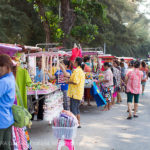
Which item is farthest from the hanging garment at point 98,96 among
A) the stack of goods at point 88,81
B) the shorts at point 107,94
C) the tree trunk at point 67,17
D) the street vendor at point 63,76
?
the tree trunk at point 67,17

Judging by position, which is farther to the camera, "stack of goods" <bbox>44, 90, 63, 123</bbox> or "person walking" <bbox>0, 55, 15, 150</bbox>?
"stack of goods" <bbox>44, 90, 63, 123</bbox>

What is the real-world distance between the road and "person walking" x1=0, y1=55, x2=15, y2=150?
2010mm

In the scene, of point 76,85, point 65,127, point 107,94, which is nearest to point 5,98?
point 65,127

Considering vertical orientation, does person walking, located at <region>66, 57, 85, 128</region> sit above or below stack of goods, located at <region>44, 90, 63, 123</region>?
above

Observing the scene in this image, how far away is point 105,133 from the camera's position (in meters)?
7.06

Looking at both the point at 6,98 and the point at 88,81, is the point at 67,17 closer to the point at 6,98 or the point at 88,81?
the point at 88,81

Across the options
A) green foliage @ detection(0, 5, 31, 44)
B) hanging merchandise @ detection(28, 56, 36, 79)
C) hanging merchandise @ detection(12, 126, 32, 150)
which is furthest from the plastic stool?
green foliage @ detection(0, 5, 31, 44)

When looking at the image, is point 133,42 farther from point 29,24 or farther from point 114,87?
point 114,87

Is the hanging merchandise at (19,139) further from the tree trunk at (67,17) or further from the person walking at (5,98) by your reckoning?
the tree trunk at (67,17)

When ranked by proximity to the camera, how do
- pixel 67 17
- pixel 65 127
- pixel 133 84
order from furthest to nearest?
pixel 67 17
pixel 133 84
pixel 65 127

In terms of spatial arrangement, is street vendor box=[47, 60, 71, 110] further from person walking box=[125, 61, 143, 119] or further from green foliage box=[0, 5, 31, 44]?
green foliage box=[0, 5, 31, 44]

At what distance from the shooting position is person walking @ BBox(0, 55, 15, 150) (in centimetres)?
372

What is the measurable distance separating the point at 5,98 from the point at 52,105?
10.5ft

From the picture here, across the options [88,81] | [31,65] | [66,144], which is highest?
[31,65]
